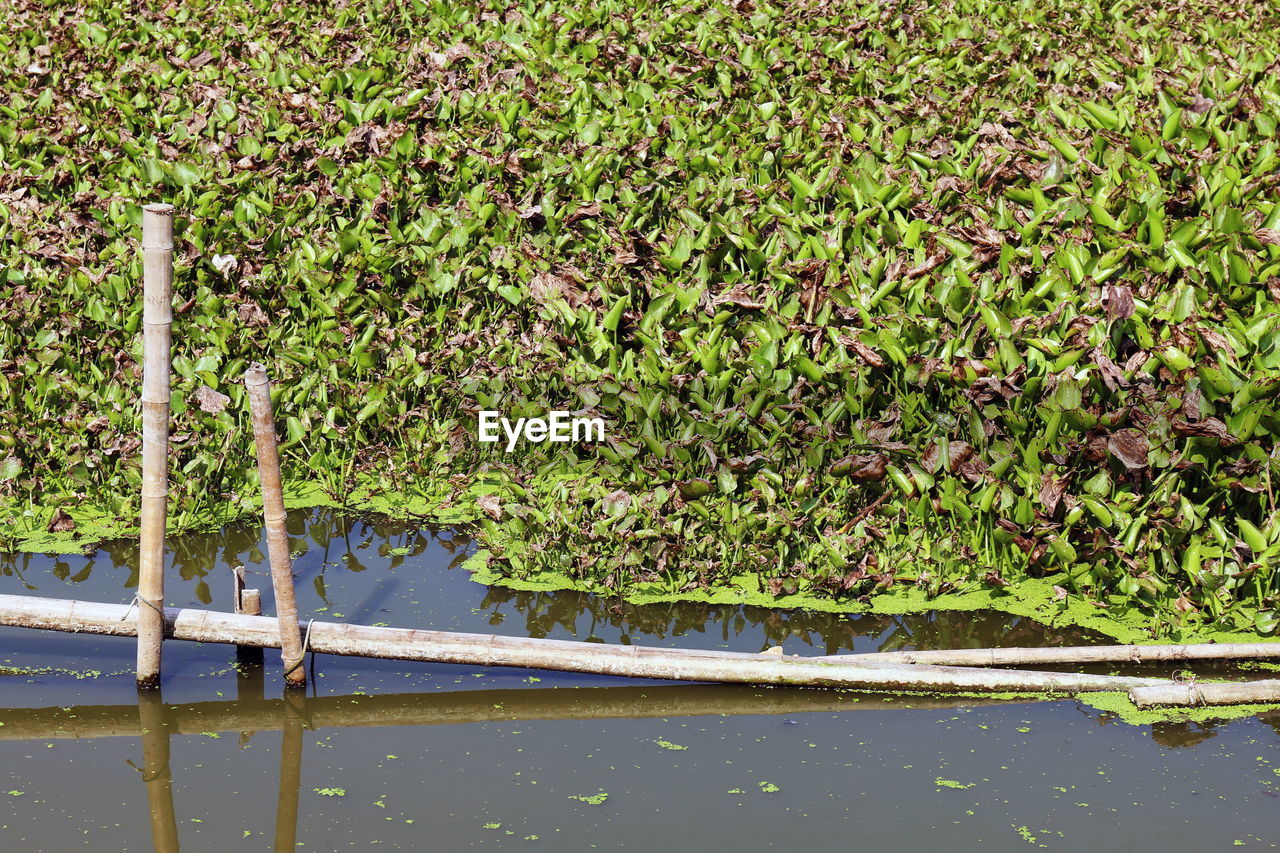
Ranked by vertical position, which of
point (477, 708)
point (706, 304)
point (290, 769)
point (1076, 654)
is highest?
point (706, 304)

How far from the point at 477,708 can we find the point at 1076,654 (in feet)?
7.13

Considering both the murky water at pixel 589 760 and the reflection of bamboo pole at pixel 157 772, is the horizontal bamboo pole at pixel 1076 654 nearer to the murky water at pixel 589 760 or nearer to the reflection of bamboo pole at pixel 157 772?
the murky water at pixel 589 760

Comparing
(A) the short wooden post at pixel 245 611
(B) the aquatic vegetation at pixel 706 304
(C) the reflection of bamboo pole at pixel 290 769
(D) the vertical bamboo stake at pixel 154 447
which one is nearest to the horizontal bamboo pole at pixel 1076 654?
(B) the aquatic vegetation at pixel 706 304

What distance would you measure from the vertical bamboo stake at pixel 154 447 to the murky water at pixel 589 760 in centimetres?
28

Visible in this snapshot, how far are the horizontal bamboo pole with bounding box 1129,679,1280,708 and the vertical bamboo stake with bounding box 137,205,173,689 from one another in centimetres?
340

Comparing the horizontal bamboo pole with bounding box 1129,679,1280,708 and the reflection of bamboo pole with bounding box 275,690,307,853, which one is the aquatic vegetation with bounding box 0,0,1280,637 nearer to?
the horizontal bamboo pole with bounding box 1129,679,1280,708

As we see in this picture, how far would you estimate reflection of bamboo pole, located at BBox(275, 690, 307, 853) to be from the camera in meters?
4.35

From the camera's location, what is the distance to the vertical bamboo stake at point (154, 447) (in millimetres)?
4680

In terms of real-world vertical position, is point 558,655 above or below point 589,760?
above

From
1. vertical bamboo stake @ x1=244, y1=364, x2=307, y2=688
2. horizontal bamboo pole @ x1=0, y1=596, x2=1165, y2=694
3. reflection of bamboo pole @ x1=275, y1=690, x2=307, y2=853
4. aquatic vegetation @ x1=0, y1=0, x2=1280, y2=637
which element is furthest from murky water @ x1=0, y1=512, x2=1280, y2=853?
aquatic vegetation @ x1=0, y1=0, x2=1280, y2=637

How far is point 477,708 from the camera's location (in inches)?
201

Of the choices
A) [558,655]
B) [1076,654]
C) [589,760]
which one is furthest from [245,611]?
[1076,654]

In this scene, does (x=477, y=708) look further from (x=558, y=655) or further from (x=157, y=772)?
(x=157, y=772)

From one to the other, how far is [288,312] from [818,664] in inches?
156
